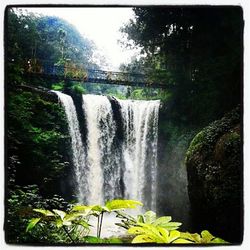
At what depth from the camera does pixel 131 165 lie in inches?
85.4

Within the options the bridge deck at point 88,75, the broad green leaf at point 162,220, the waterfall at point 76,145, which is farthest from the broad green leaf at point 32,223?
the bridge deck at point 88,75

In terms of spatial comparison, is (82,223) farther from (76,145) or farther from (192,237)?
(192,237)

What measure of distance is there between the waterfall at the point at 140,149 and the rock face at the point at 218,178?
0.19 meters

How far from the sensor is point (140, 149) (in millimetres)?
2178

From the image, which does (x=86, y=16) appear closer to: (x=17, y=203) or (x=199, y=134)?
(x=199, y=134)

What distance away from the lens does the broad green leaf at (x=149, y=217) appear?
2098 millimetres

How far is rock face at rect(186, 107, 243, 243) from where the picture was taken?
2.10m

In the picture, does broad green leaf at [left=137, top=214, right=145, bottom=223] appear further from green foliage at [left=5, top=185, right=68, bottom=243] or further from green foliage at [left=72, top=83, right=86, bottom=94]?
green foliage at [left=72, top=83, right=86, bottom=94]

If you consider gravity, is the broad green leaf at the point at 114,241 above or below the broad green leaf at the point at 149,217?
below

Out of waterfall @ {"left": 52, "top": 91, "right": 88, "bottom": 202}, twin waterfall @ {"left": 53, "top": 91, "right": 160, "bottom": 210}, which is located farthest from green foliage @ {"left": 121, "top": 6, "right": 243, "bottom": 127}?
waterfall @ {"left": 52, "top": 91, "right": 88, "bottom": 202}

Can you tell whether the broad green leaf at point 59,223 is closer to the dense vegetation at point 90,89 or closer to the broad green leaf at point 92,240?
the dense vegetation at point 90,89

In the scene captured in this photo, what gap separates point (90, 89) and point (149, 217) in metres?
0.70

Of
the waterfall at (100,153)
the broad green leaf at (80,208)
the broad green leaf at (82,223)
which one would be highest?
the waterfall at (100,153)

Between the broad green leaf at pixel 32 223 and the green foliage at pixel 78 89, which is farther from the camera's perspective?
the green foliage at pixel 78 89
